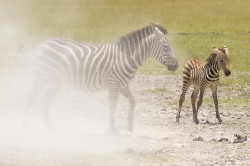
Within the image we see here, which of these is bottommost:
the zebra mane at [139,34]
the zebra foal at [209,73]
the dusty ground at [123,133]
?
the dusty ground at [123,133]

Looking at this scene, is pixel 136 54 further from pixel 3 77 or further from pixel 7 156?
pixel 3 77

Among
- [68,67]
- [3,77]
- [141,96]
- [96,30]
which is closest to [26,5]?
[96,30]

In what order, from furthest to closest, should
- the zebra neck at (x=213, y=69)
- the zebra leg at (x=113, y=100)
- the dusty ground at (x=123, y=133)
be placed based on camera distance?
the zebra neck at (x=213, y=69) < the zebra leg at (x=113, y=100) < the dusty ground at (x=123, y=133)

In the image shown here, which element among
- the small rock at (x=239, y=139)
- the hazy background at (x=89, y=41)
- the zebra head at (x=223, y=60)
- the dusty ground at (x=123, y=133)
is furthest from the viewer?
the zebra head at (x=223, y=60)

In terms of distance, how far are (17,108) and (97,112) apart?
1.90m

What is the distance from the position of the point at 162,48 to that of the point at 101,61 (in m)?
1.22

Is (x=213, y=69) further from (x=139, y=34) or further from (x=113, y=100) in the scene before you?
(x=113, y=100)

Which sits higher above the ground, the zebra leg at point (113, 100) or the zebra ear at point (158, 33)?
the zebra ear at point (158, 33)

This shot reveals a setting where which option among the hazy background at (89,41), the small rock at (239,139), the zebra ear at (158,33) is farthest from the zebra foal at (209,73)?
the small rock at (239,139)

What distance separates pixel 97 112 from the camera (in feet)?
53.6

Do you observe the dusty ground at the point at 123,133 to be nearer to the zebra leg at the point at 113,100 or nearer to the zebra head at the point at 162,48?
the zebra leg at the point at 113,100

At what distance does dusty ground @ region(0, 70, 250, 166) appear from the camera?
36.4 feet

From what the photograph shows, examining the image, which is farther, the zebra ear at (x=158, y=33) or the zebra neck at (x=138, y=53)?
the zebra neck at (x=138, y=53)

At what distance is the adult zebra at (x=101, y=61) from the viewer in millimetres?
13945
